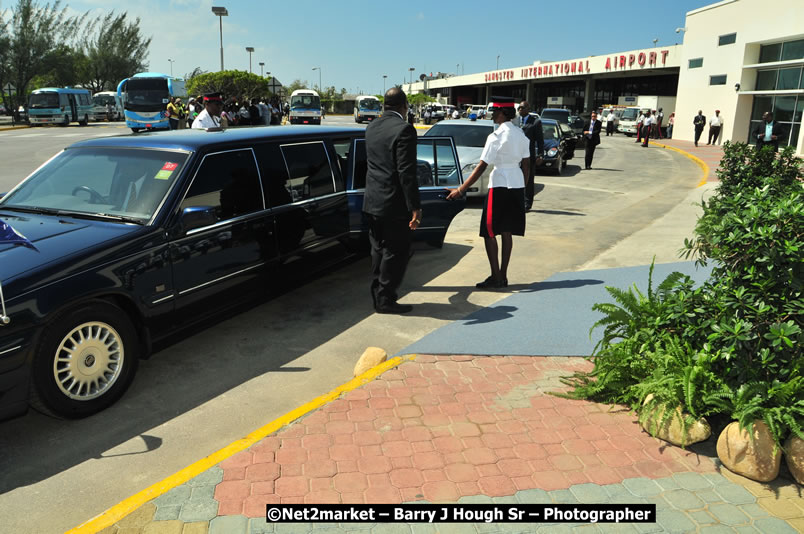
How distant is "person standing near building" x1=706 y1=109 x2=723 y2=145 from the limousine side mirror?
31.3m

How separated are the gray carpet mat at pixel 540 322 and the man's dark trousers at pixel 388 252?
2.40 ft

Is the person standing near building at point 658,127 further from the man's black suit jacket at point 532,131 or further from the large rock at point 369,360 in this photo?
the large rock at point 369,360

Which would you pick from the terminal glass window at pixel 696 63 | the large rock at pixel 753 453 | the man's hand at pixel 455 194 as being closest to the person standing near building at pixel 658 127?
the terminal glass window at pixel 696 63

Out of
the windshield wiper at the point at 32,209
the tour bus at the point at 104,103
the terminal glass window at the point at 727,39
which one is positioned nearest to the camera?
the windshield wiper at the point at 32,209

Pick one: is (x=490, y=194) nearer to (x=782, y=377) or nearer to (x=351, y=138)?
(x=351, y=138)

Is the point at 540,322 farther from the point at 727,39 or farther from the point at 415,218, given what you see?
the point at 727,39

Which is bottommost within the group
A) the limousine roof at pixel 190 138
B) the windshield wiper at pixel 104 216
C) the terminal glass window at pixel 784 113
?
the windshield wiper at pixel 104 216

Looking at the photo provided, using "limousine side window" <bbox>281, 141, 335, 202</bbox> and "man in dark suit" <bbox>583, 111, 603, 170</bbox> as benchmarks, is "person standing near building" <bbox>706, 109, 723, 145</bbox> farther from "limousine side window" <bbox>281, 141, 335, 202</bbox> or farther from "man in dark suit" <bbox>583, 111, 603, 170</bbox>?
"limousine side window" <bbox>281, 141, 335, 202</bbox>

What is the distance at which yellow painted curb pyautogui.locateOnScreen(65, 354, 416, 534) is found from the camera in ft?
9.46

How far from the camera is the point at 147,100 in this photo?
3064 cm

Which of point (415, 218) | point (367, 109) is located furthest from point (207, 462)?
point (367, 109)

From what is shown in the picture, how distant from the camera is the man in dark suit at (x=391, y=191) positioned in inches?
210

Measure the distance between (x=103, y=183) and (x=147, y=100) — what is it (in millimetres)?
29006

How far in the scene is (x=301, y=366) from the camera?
15.8ft
